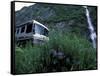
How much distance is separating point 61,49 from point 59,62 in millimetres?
118

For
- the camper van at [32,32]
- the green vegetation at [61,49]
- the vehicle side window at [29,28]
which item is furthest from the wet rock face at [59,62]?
the vehicle side window at [29,28]

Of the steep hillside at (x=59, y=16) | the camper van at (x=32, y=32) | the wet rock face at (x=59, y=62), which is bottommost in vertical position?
the wet rock face at (x=59, y=62)

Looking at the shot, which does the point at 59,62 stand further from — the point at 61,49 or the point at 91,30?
the point at 91,30

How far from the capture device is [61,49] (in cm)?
241

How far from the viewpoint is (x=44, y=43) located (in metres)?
2.36

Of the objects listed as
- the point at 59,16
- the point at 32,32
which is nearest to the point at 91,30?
the point at 59,16

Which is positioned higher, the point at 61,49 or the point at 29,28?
the point at 29,28

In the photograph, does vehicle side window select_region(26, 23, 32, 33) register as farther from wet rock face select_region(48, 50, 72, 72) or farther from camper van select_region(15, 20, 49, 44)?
wet rock face select_region(48, 50, 72, 72)

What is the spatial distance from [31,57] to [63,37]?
352 millimetres

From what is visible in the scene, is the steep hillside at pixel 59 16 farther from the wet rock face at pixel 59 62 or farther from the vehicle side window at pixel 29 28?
the wet rock face at pixel 59 62

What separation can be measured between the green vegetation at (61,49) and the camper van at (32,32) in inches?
2.0

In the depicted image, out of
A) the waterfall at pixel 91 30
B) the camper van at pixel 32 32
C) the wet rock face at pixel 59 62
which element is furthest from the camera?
the waterfall at pixel 91 30

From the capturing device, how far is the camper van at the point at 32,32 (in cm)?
228

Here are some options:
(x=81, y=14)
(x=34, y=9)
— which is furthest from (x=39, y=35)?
(x=81, y=14)
